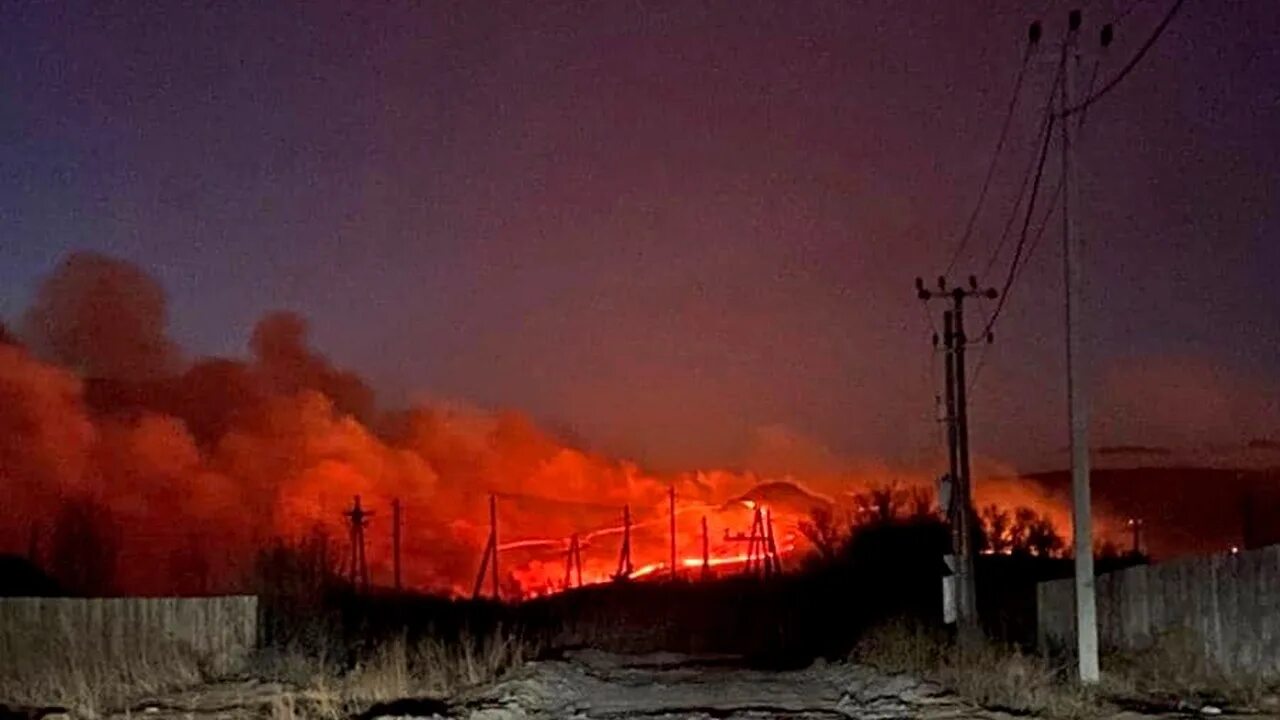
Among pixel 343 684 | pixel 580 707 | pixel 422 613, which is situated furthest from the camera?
pixel 422 613

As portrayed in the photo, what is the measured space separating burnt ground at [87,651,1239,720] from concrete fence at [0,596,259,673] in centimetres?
643

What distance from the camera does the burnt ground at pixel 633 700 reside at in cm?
2338

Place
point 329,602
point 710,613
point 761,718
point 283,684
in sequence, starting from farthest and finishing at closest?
point 710,613, point 329,602, point 283,684, point 761,718

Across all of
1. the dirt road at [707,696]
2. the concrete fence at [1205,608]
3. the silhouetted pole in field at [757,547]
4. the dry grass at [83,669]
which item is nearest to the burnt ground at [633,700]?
the dirt road at [707,696]

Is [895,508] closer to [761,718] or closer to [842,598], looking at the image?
[842,598]

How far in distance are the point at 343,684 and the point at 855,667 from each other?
10.6m

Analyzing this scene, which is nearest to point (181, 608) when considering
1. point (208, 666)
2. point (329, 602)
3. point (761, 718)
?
point (208, 666)

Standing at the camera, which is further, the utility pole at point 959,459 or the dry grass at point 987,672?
the utility pole at point 959,459

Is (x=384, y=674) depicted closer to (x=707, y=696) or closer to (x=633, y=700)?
(x=633, y=700)

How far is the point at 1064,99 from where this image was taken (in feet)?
91.5

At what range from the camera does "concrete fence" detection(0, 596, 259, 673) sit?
124ft

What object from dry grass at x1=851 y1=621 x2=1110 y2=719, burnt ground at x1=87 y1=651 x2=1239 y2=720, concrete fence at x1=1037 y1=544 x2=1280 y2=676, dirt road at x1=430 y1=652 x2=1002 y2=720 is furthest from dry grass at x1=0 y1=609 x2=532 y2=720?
concrete fence at x1=1037 y1=544 x2=1280 y2=676

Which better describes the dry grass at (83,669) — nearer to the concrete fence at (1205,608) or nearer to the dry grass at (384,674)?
the dry grass at (384,674)

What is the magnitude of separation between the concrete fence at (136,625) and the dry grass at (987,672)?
43.5 ft
